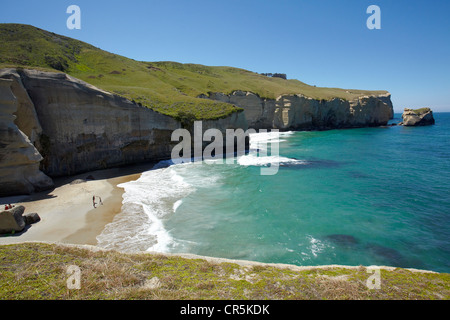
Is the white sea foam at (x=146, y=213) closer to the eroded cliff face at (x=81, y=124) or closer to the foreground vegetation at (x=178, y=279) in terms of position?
the foreground vegetation at (x=178, y=279)

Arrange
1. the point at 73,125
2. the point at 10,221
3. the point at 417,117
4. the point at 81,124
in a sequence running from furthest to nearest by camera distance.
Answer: the point at 417,117 → the point at 81,124 → the point at 73,125 → the point at 10,221

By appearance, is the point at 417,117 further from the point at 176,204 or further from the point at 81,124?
the point at 81,124

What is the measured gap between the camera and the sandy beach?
14.0m

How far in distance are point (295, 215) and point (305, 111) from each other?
71167 millimetres

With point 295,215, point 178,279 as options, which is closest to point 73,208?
point 178,279

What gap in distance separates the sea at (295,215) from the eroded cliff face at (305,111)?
4332cm

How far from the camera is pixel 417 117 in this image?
300 ft

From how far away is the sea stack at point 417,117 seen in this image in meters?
91.6

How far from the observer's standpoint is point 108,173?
91.3 feet

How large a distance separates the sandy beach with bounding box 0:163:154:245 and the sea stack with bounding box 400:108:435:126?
356ft

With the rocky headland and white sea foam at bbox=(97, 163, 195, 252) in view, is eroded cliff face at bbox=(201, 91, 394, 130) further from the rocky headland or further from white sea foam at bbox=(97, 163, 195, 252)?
white sea foam at bbox=(97, 163, 195, 252)

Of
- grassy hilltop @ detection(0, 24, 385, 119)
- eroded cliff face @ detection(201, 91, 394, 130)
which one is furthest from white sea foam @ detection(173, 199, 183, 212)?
eroded cliff face @ detection(201, 91, 394, 130)

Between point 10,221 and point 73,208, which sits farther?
point 73,208
